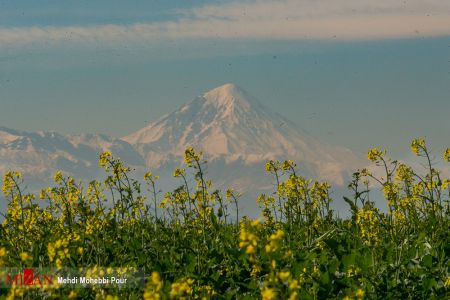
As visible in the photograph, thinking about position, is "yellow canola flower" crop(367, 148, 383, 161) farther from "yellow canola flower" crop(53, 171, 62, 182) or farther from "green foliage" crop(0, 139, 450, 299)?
"yellow canola flower" crop(53, 171, 62, 182)

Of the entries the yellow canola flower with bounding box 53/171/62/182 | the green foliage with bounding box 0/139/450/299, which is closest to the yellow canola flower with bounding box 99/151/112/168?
the green foliage with bounding box 0/139/450/299

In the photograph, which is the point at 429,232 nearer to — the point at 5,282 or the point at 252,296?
the point at 252,296

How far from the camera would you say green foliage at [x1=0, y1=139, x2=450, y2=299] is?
677 cm

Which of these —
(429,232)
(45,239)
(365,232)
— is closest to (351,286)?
(365,232)

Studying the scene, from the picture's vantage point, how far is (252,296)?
21.8ft

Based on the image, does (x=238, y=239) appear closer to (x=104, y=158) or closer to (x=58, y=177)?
(x=104, y=158)

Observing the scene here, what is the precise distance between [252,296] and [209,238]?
2108 millimetres

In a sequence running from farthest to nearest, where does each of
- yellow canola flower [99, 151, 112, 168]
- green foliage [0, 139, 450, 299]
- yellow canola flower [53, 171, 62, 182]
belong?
yellow canola flower [53, 171, 62, 182]
yellow canola flower [99, 151, 112, 168]
green foliage [0, 139, 450, 299]

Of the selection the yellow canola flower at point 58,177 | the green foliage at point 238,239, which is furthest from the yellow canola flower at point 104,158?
the yellow canola flower at point 58,177

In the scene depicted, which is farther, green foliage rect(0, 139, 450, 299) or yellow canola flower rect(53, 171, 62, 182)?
yellow canola flower rect(53, 171, 62, 182)

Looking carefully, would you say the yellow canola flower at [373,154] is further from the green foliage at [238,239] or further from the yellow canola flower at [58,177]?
the yellow canola flower at [58,177]

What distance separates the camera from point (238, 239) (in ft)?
28.5

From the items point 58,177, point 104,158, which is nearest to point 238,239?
point 104,158

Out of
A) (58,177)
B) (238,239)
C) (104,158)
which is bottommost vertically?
(238,239)
